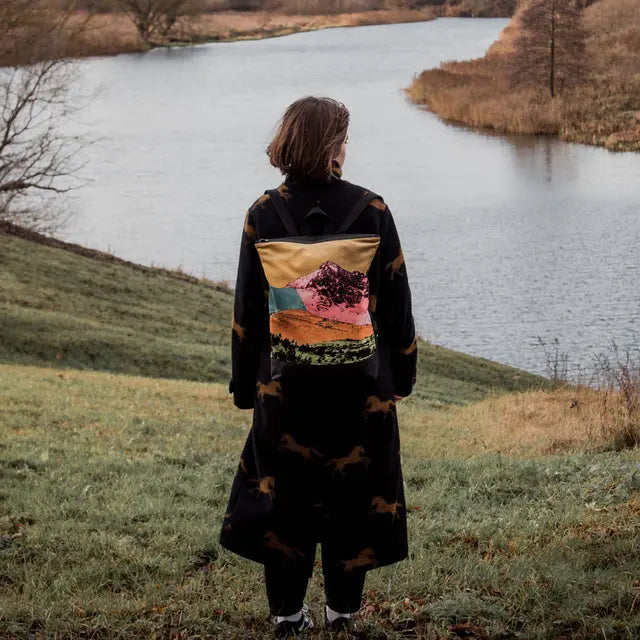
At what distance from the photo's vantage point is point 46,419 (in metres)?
8.84

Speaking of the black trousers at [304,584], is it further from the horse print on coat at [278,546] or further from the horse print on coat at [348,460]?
the horse print on coat at [348,460]

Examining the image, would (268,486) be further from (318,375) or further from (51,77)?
(51,77)

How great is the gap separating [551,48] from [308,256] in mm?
48905

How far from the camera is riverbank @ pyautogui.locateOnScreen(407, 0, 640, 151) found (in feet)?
145

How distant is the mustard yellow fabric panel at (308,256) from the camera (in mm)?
3148

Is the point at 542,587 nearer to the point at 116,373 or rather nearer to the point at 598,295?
the point at 116,373

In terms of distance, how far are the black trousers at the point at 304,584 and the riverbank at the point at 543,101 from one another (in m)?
41.2

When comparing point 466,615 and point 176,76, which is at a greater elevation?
point 176,76

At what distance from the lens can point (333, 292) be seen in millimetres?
3154

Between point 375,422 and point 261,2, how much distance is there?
109 meters

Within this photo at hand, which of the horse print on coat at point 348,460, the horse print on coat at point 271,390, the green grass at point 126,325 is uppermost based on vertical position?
the horse print on coat at point 271,390

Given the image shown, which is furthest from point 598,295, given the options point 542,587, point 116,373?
point 542,587

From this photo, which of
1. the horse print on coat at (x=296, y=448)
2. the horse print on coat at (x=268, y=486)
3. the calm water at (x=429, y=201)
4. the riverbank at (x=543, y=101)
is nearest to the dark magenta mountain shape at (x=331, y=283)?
the horse print on coat at (x=296, y=448)

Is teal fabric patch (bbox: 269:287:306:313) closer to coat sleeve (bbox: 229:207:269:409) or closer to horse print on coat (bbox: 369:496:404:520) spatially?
coat sleeve (bbox: 229:207:269:409)
